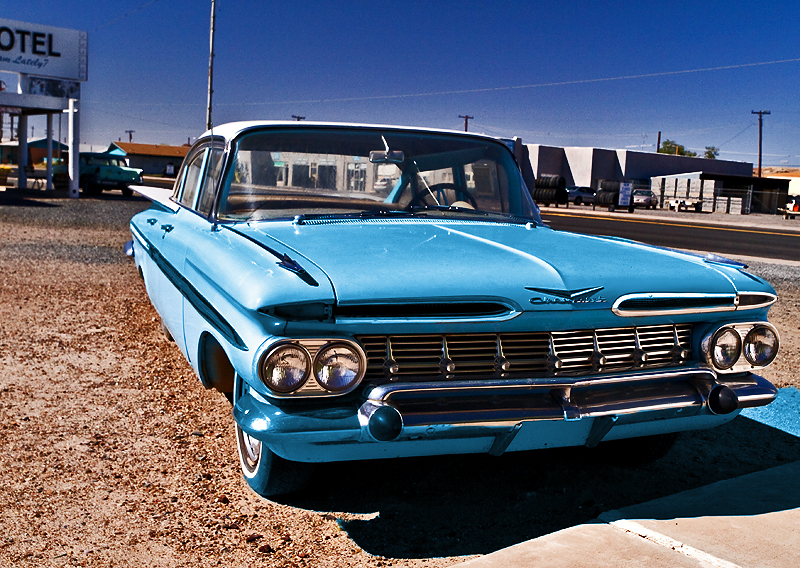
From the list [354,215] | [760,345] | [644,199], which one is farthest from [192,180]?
[644,199]

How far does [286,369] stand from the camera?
2430 millimetres

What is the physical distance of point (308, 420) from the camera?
2.42m

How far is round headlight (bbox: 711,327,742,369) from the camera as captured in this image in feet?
9.64

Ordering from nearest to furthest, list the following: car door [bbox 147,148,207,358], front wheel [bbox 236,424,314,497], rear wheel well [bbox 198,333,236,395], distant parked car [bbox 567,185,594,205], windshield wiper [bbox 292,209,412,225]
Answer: front wheel [bbox 236,424,314,497]
rear wheel well [bbox 198,333,236,395]
windshield wiper [bbox 292,209,412,225]
car door [bbox 147,148,207,358]
distant parked car [bbox 567,185,594,205]

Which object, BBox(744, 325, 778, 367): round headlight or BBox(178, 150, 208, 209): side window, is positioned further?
BBox(178, 150, 208, 209): side window

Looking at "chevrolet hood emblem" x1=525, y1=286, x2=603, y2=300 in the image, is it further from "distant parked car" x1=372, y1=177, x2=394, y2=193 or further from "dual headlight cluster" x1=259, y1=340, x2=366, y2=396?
"distant parked car" x1=372, y1=177, x2=394, y2=193

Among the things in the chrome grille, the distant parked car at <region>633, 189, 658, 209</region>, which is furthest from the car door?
the distant parked car at <region>633, 189, 658, 209</region>

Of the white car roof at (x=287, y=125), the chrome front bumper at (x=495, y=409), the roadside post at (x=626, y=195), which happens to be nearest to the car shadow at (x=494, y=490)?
the chrome front bumper at (x=495, y=409)

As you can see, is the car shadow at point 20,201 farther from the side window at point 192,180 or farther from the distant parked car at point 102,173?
the side window at point 192,180

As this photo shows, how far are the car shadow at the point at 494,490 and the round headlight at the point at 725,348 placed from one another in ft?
2.48

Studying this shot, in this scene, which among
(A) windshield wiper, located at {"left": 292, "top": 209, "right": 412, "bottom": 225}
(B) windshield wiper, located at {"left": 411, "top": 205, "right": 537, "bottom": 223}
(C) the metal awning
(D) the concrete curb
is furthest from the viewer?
(C) the metal awning

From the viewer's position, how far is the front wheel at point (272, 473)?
2.89 m

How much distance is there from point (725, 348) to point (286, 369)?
172 centimetres

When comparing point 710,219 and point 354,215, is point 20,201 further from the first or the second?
point 710,219
